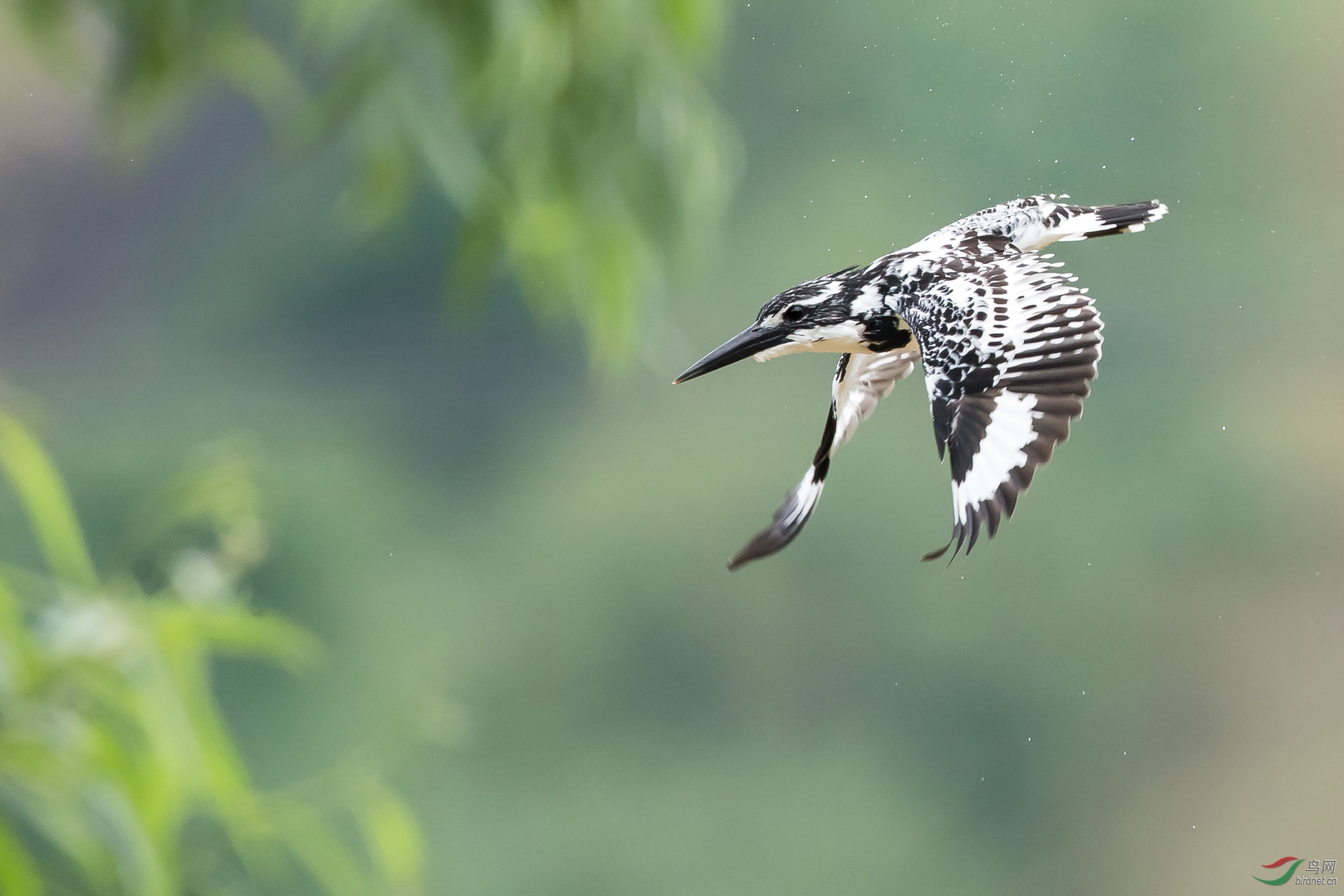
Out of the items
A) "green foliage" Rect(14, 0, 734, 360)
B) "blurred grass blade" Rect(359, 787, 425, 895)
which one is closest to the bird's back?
"green foliage" Rect(14, 0, 734, 360)

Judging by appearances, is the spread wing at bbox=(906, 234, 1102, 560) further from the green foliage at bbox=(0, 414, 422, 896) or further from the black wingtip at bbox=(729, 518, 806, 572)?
the green foliage at bbox=(0, 414, 422, 896)

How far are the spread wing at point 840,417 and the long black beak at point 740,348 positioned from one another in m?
0.02

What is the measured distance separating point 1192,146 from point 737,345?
1929mm

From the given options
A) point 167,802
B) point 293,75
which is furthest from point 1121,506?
point 167,802

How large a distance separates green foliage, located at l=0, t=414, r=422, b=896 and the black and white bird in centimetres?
50

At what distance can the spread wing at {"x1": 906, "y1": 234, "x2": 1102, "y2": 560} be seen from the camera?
187 mm

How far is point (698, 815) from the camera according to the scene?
289 cm

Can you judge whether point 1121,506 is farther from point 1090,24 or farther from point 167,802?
point 167,802

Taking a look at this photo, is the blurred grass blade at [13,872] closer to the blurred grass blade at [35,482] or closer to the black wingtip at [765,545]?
the blurred grass blade at [35,482]

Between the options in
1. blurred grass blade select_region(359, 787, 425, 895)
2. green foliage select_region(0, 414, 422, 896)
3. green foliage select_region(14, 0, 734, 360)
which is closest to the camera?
green foliage select_region(14, 0, 734, 360)

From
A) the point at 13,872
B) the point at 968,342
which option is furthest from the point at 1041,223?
the point at 13,872

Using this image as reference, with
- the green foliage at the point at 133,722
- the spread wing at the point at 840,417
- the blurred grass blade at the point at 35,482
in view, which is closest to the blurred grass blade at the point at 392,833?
the green foliage at the point at 133,722

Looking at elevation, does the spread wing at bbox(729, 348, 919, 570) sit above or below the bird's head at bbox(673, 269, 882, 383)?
below

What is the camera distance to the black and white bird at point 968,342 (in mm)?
191
